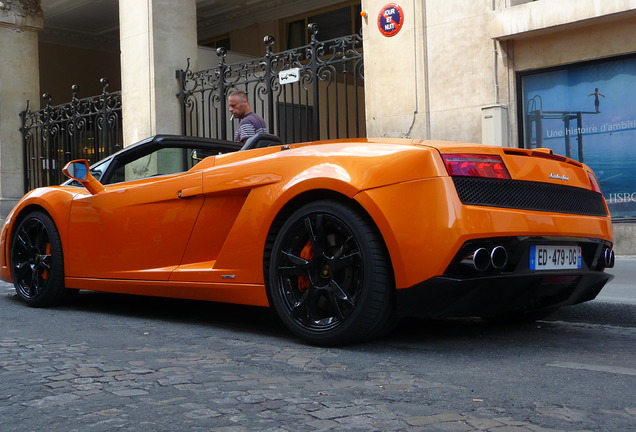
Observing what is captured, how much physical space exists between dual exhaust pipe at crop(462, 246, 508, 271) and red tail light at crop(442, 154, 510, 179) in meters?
0.38

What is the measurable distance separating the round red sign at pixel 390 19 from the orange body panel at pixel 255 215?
18.2 ft

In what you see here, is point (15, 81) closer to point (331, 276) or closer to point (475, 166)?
point (331, 276)

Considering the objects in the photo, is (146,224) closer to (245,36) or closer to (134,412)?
(134,412)

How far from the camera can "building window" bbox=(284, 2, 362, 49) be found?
17.3 meters

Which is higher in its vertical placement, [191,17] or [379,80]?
[191,17]

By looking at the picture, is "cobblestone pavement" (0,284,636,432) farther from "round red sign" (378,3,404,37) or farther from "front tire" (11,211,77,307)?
"round red sign" (378,3,404,37)

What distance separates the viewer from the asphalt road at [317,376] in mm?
2844

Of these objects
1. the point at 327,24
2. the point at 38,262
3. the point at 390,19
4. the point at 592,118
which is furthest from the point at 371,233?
the point at 327,24

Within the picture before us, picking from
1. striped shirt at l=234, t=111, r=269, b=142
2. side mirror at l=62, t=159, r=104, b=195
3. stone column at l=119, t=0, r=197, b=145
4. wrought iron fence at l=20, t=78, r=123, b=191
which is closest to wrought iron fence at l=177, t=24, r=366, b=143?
stone column at l=119, t=0, r=197, b=145

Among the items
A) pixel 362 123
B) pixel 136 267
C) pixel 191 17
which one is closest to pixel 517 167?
pixel 136 267

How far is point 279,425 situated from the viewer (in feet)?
9.09

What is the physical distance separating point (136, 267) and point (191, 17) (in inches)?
381

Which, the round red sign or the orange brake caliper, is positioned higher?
the round red sign

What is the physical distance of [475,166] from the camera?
396 cm
